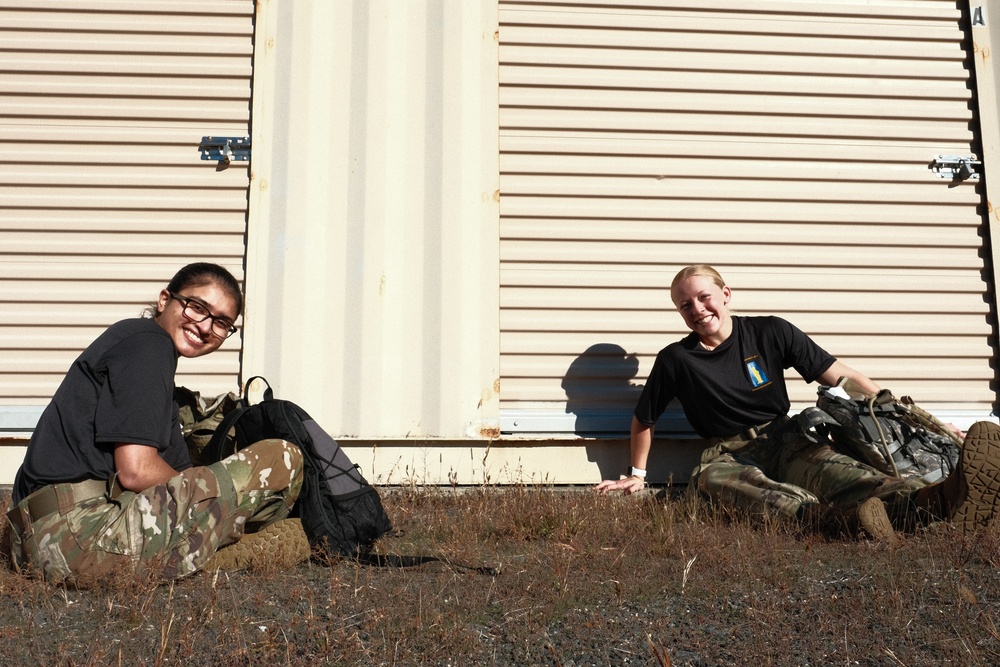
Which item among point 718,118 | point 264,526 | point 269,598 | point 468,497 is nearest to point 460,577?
point 269,598

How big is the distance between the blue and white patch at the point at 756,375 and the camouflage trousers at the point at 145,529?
8.76 ft

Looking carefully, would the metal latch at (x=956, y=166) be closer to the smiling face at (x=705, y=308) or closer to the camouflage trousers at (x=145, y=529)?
the smiling face at (x=705, y=308)

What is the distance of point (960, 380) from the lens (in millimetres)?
5121

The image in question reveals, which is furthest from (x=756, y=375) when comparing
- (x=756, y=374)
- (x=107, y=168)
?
(x=107, y=168)

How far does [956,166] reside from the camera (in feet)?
17.3

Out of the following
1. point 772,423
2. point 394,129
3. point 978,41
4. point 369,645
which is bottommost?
point 369,645

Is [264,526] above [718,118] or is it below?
below

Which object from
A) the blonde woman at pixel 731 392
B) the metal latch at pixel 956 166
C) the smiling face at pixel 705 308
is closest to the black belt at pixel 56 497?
the blonde woman at pixel 731 392

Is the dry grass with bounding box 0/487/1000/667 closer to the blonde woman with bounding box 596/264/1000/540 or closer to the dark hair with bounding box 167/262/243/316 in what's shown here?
the blonde woman with bounding box 596/264/1000/540

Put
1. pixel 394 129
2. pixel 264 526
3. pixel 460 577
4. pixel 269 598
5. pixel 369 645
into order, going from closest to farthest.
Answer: pixel 369 645, pixel 269 598, pixel 460 577, pixel 264 526, pixel 394 129

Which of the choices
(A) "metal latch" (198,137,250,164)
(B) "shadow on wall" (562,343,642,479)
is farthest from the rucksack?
(A) "metal latch" (198,137,250,164)

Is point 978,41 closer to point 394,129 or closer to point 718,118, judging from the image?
point 718,118

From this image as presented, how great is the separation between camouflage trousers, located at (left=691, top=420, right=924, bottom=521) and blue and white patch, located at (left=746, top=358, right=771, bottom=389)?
0.77 ft

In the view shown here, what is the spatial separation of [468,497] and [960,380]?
10.2ft
